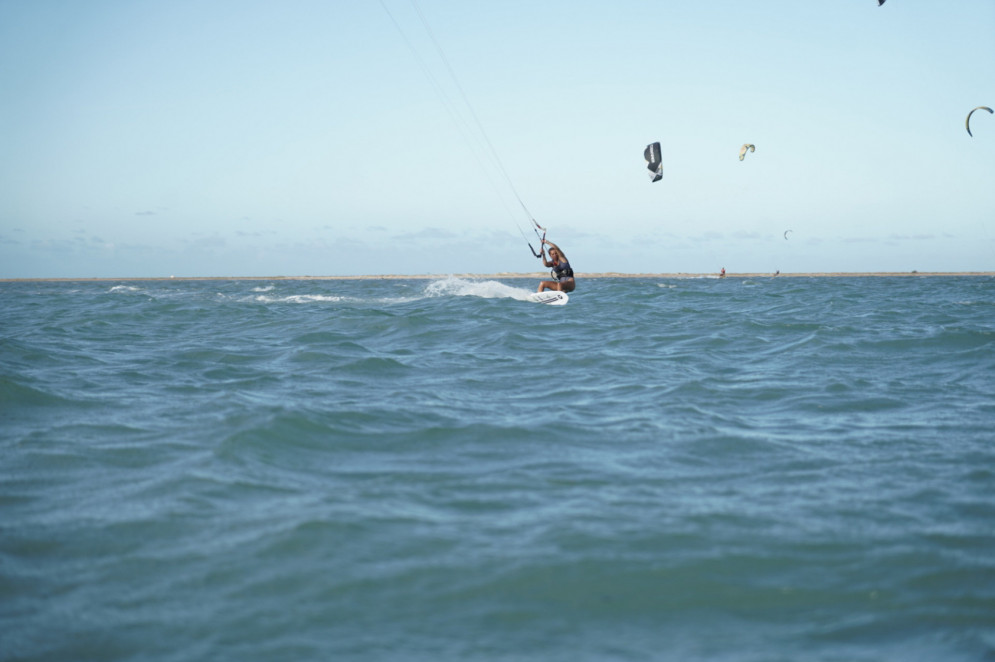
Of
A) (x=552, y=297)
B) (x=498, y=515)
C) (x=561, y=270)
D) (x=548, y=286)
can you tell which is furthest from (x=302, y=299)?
(x=498, y=515)

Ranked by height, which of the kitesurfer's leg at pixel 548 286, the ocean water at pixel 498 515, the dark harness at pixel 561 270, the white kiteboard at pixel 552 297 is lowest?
the ocean water at pixel 498 515

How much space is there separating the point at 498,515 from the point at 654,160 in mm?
20102

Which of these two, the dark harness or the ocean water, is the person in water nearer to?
the dark harness

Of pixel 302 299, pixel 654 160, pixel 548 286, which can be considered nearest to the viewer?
pixel 654 160

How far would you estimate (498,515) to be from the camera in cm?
520

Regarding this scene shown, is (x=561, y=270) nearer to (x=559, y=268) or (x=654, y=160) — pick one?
(x=559, y=268)

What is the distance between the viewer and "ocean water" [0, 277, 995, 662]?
12.4 feet

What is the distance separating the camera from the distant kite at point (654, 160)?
23.4 m

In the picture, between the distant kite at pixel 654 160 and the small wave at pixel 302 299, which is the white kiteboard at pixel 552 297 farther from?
the small wave at pixel 302 299

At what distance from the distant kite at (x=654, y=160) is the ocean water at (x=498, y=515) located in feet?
43.5

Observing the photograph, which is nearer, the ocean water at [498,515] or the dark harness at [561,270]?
the ocean water at [498,515]

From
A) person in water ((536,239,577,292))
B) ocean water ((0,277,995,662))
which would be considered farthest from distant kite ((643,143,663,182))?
ocean water ((0,277,995,662))

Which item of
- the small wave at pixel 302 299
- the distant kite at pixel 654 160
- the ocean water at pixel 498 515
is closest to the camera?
the ocean water at pixel 498 515

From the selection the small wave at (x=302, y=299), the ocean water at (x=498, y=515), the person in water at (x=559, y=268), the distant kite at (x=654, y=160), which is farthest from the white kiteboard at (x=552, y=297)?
the ocean water at (x=498, y=515)
